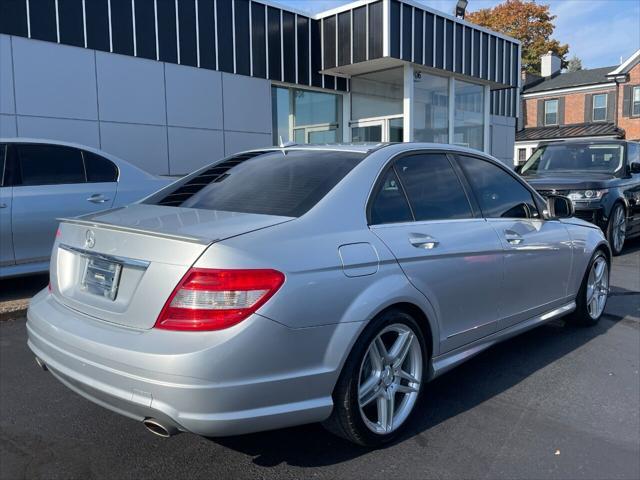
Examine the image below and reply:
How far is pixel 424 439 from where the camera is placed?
3.16 m

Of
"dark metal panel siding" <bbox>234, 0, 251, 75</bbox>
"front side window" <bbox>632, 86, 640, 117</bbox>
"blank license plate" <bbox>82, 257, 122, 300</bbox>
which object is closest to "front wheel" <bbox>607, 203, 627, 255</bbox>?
"dark metal panel siding" <bbox>234, 0, 251, 75</bbox>

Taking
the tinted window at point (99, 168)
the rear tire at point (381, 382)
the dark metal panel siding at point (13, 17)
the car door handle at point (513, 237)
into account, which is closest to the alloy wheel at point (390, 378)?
the rear tire at point (381, 382)

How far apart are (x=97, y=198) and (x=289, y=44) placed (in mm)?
7280

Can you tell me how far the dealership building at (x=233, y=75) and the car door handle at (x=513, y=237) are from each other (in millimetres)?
7747

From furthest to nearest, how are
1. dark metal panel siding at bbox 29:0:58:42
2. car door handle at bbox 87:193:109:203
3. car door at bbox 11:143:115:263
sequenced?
dark metal panel siding at bbox 29:0:58:42
car door handle at bbox 87:193:109:203
car door at bbox 11:143:115:263

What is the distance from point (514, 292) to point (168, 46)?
855cm

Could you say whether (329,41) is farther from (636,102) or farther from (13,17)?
(636,102)

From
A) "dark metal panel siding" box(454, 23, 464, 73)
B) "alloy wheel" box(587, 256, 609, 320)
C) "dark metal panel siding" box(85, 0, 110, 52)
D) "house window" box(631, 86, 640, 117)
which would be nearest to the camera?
"alloy wheel" box(587, 256, 609, 320)

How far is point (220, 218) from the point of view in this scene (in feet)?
9.43

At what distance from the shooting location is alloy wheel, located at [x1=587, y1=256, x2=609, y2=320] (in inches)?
202

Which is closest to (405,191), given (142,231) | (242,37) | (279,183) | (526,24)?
(279,183)

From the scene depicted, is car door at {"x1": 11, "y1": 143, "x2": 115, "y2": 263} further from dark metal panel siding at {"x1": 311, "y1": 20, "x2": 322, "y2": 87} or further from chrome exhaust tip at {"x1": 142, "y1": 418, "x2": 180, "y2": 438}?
dark metal panel siding at {"x1": 311, "y1": 20, "x2": 322, "y2": 87}

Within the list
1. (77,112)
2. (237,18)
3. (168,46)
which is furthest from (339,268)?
(237,18)

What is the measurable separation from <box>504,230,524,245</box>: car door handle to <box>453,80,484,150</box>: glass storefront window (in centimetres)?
1086
